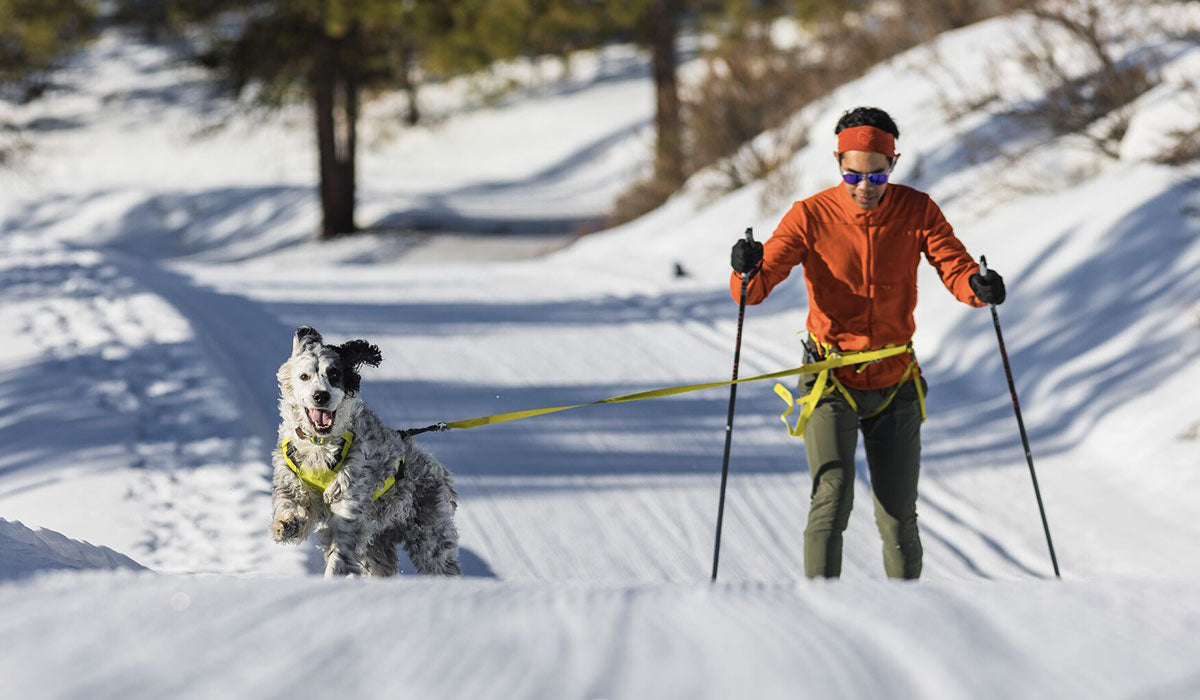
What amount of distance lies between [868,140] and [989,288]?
67cm

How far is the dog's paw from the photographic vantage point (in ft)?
13.1

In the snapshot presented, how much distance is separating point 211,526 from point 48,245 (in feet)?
30.1

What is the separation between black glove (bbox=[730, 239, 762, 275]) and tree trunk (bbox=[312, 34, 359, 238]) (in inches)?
711

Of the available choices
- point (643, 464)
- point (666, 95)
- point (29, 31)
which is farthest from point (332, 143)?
point (643, 464)

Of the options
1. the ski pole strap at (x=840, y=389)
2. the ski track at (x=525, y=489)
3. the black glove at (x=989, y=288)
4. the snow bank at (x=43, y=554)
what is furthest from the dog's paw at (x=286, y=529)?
the black glove at (x=989, y=288)

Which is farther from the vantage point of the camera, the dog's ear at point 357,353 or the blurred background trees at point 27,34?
the blurred background trees at point 27,34

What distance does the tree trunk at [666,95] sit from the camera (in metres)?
20.2

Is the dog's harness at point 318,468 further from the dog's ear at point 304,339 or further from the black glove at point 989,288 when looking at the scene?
the black glove at point 989,288

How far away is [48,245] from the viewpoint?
13.4m

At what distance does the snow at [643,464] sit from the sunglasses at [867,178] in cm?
146

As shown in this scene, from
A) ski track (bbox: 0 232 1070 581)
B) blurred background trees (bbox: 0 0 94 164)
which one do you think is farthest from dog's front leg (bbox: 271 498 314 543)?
blurred background trees (bbox: 0 0 94 164)

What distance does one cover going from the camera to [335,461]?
13.1ft

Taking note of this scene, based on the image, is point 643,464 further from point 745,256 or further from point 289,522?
point 289,522

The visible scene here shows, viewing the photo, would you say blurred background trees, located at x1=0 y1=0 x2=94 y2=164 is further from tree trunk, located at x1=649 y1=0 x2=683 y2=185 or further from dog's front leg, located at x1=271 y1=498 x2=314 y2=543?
dog's front leg, located at x1=271 y1=498 x2=314 y2=543
